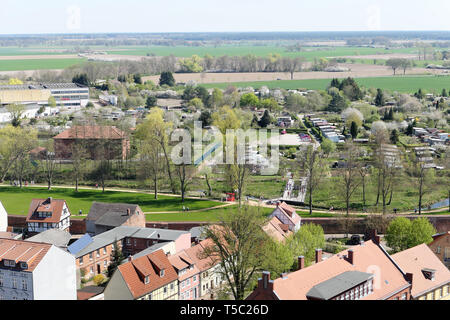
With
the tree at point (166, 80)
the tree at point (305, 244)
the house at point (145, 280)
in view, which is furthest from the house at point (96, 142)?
the tree at point (166, 80)

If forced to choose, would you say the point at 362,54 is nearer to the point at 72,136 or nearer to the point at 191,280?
the point at 72,136

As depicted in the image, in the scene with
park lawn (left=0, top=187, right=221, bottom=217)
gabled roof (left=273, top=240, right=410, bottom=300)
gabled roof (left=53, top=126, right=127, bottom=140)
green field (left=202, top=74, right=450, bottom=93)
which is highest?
green field (left=202, top=74, right=450, bottom=93)

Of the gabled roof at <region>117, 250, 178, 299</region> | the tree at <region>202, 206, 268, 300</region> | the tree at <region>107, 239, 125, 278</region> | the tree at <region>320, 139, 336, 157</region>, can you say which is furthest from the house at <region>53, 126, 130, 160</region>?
the gabled roof at <region>117, 250, 178, 299</region>

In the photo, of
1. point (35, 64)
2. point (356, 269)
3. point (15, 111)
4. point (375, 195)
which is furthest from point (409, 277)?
point (35, 64)

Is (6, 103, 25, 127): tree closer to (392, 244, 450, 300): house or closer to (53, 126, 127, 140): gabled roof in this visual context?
(53, 126, 127, 140): gabled roof

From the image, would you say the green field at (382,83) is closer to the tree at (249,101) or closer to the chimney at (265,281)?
the tree at (249,101)

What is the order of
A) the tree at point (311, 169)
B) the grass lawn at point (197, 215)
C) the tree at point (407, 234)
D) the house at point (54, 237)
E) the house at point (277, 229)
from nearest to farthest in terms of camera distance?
the tree at point (407, 234), the house at point (277, 229), the house at point (54, 237), the grass lawn at point (197, 215), the tree at point (311, 169)
